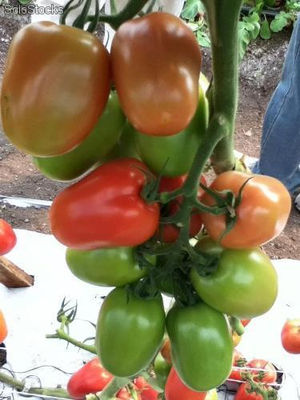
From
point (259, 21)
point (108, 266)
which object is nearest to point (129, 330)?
point (108, 266)

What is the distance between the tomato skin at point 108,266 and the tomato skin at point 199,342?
0.08m

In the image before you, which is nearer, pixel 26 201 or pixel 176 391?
pixel 176 391

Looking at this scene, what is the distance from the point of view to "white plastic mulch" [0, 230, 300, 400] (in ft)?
4.48

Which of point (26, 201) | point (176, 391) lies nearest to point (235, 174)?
point (176, 391)

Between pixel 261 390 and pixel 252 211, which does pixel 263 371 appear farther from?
pixel 252 211

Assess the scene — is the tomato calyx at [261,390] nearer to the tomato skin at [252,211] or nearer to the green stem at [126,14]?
the tomato skin at [252,211]

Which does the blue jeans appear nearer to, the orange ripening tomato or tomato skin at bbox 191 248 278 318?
the orange ripening tomato

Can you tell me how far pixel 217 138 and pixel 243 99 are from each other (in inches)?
100.0

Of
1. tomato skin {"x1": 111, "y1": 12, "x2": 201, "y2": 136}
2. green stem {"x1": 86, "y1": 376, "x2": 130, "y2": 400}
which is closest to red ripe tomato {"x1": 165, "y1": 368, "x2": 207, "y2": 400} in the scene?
green stem {"x1": 86, "y1": 376, "x2": 130, "y2": 400}

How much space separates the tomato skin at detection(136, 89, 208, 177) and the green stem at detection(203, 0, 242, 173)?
23 millimetres

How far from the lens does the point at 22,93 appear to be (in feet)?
1.65

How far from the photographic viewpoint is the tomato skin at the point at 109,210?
60cm

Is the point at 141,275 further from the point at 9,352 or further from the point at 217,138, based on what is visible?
the point at 9,352

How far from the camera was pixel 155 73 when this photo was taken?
0.50 m
